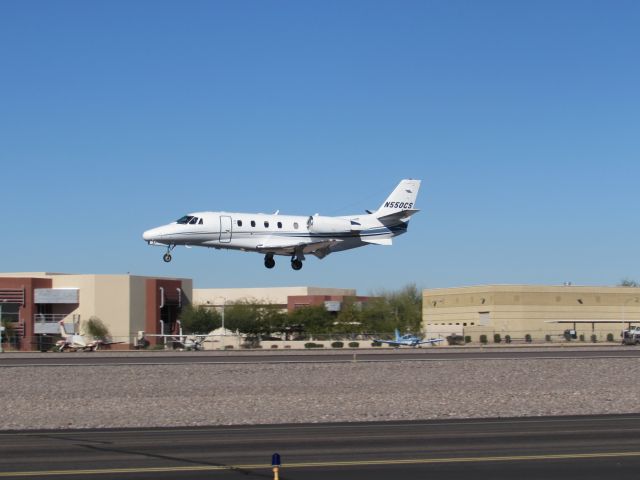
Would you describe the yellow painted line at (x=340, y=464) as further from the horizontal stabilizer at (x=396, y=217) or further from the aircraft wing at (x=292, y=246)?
the horizontal stabilizer at (x=396, y=217)

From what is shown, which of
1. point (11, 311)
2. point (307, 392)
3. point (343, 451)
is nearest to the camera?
point (343, 451)

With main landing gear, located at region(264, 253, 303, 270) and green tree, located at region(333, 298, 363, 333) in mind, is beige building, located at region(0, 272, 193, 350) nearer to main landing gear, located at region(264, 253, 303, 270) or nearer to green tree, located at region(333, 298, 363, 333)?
green tree, located at region(333, 298, 363, 333)

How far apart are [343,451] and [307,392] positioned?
18.4 metres

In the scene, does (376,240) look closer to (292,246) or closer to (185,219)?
(292,246)

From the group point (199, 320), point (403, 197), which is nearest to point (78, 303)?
point (199, 320)

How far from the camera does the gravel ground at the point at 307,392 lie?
3128 cm

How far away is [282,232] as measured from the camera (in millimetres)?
48312

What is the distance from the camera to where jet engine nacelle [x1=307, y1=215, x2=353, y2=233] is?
48938 mm

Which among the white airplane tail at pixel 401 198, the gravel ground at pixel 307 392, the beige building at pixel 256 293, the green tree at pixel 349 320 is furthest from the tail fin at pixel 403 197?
the beige building at pixel 256 293

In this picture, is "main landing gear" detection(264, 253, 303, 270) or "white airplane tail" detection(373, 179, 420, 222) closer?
"main landing gear" detection(264, 253, 303, 270)

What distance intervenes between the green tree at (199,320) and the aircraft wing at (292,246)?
55.9 meters

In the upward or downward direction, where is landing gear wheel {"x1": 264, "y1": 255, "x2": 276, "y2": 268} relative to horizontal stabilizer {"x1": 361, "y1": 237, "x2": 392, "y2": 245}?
downward

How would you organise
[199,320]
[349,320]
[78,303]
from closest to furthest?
1. [78,303]
2. [199,320]
3. [349,320]

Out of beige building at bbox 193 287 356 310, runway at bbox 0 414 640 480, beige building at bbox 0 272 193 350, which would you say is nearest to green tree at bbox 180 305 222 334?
beige building at bbox 0 272 193 350
